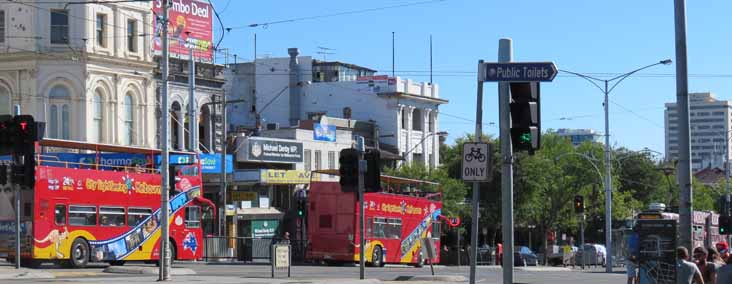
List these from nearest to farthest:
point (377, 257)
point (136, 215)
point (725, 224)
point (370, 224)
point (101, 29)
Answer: point (725, 224)
point (136, 215)
point (370, 224)
point (377, 257)
point (101, 29)

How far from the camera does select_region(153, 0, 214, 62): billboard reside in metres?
62.2

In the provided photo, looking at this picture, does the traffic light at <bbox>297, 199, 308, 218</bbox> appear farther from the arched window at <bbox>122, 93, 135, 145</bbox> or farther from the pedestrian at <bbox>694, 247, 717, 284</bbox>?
the pedestrian at <bbox>694, 247, 717, 284</bbox>

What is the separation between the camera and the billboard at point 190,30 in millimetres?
62219

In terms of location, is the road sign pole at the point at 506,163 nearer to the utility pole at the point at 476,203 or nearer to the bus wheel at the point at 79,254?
the utility pole at the point at 476,203

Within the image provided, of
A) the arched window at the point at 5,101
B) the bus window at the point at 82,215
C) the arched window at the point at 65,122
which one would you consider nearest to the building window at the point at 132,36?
the arched window at the point at 65,122

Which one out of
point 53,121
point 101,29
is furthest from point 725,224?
point 53,121

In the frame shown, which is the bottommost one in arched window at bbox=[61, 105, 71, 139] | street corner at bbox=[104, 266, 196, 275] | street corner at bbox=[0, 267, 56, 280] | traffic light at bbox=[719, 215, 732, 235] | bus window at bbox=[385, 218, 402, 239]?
street corner at bbox=[104, 266, 196, 275]

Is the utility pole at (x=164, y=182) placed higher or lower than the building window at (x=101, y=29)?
lower

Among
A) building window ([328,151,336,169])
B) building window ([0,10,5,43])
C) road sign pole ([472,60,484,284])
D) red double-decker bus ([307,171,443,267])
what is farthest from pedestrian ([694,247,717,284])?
building window ([328,151,336,169])

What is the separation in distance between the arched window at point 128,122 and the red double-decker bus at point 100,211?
51.6 ft

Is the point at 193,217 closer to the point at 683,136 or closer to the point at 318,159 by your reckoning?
the point at 683,136

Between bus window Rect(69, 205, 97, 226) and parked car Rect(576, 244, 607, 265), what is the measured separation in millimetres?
30860

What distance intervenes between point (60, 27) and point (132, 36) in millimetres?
4399

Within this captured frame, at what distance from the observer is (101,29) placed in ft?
184
